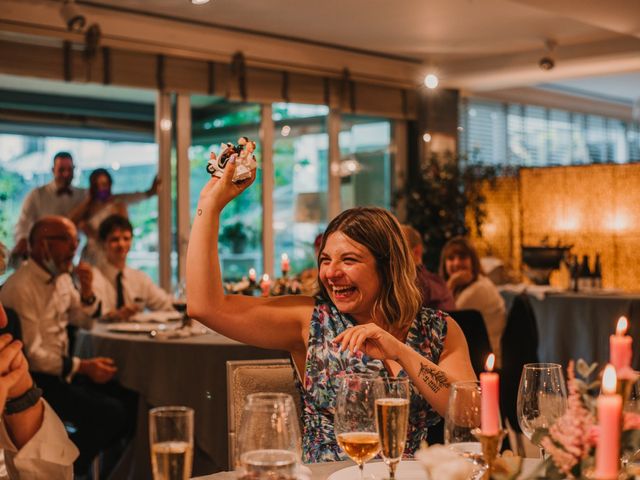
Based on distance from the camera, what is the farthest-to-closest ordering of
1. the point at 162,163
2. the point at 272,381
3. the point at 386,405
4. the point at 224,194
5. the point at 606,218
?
the point at 606,218 → the point at 162,163 → the point at 272,381 → the point at 224,194 → the point at 386,405

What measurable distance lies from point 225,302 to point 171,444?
0.99 meters

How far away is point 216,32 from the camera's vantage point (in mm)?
7457

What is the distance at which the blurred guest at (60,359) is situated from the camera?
412 centimetres

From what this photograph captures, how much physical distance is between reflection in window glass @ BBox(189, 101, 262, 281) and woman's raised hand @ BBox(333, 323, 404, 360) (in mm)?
5773

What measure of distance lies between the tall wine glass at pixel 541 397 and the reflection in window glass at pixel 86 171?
6.42 metres

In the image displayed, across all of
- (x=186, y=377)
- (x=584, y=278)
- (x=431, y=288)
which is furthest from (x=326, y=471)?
(x=584, y=278)

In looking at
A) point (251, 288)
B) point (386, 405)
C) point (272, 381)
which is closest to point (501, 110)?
point (251, 288)

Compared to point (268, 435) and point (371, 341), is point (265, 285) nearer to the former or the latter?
point (371, 341)

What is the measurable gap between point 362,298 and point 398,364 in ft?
0.65

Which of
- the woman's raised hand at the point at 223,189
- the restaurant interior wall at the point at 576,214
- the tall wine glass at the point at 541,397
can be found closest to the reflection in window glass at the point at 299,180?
the restaurant interior wall at the point at 576,214

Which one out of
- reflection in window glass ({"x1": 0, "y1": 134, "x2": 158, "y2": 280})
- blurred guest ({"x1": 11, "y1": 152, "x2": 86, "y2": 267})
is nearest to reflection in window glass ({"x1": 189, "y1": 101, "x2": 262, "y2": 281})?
reflection in window glass ({"x1": 0, "y1": 134, "x2": 158, "y2": 280})

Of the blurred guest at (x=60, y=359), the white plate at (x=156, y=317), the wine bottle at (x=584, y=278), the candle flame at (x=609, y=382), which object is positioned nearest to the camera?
the candle flame at (x=609, y=382)

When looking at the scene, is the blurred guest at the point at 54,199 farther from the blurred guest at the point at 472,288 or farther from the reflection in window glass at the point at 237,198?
the blurred guest at the point at 472,288

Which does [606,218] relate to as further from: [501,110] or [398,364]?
[398,364]
